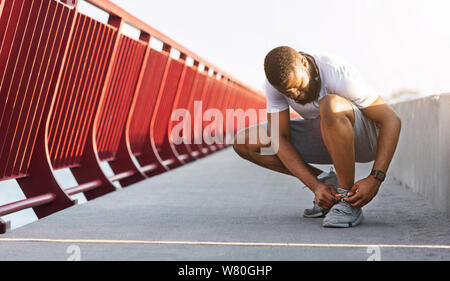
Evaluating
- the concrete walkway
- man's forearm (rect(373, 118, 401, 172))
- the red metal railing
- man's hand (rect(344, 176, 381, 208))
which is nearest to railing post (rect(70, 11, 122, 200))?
the red metal railing

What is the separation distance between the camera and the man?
4.05 metres

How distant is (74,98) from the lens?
5.95 meters

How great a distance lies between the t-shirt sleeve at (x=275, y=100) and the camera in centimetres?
449

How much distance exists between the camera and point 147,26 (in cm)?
747

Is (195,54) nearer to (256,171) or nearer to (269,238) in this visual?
(256,171)

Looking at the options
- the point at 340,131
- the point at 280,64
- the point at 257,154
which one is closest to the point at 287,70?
the point at 280,64

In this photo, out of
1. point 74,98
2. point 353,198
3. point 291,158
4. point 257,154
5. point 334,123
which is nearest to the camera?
point 334,123

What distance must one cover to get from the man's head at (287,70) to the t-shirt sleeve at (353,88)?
258 mm

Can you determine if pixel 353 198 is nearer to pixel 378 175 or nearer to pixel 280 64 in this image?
pixel 378 175

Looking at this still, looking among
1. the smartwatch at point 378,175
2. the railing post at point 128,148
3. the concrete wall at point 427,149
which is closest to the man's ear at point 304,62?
the smartwatch at point 378,175

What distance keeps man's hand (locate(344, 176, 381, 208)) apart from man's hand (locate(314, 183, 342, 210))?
0.08 m

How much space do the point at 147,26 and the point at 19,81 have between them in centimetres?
283

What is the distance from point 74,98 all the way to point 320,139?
6.85 ft
